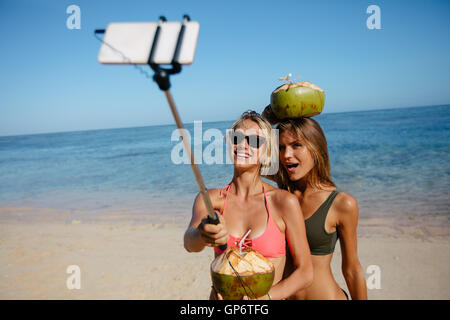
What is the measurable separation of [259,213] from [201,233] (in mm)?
734

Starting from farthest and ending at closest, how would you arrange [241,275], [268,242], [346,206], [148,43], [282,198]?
[346,206], [282,198], [268,242], [241,275], [148,43]

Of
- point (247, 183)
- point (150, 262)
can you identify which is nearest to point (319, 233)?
point (247, 183)

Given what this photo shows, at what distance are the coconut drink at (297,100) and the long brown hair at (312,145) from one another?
0.07 metres

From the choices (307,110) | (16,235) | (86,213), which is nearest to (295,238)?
(307,110)

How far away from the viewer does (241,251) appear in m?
1.77

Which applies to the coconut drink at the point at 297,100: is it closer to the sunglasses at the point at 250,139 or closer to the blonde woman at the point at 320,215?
the blonde woman at the point at 320,215

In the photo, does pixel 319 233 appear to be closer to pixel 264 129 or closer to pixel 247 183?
pixel 247 183

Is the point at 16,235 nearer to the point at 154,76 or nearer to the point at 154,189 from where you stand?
the point at 154,189

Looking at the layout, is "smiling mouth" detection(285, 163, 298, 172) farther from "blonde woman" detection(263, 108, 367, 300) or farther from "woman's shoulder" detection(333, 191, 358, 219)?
"woman's shoulder" detection(333, 191, 358, 219)

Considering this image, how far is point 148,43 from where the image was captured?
1.05 meters

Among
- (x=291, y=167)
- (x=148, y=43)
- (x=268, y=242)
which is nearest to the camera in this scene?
(x=148, y=43)

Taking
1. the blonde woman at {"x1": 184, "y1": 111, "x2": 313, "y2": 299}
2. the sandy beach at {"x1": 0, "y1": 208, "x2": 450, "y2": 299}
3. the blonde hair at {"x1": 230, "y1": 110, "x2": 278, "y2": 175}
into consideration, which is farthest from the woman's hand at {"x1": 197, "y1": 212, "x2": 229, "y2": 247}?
the sandy beach at {"x1": 0, "y1": 208, "x2": 450, "y2": 299}

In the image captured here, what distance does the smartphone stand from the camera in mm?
1020
